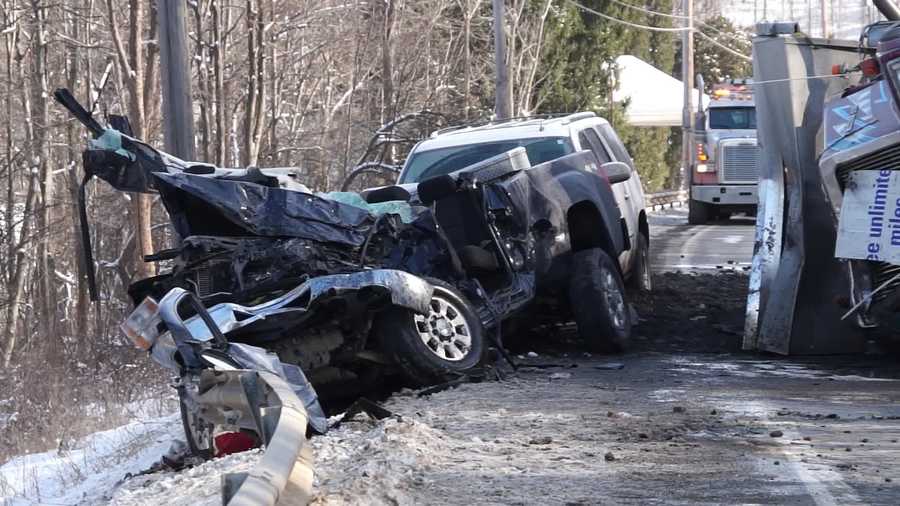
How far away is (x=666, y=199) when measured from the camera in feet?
145

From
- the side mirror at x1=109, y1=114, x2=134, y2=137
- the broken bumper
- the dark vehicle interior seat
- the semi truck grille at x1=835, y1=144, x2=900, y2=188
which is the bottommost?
the broken bumper

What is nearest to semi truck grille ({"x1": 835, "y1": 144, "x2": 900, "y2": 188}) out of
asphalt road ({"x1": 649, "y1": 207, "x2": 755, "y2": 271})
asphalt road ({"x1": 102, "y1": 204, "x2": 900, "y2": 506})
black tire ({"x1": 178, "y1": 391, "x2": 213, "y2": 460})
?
asphalt road ({"x1": 102, "y1": 204, "x2": 900, "y2": 506})

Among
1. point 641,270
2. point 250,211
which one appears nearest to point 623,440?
point 250,211

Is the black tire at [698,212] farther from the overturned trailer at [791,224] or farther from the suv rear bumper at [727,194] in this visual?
the overturned trailer at [791,224]

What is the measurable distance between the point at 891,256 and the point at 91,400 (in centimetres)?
867

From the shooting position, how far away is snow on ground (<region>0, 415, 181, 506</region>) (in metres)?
8.52

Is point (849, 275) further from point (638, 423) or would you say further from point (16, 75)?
point (16, 75)

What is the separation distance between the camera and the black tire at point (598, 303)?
34.4ft

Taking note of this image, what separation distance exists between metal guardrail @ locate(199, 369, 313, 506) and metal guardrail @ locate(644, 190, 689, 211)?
3485cm

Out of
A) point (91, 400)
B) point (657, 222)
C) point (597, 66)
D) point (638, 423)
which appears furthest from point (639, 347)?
point (597, 66)

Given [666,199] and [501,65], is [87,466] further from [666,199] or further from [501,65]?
[666,199]

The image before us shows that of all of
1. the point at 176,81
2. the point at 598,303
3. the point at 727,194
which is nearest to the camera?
the point at 598,303

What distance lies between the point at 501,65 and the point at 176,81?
55.0ft

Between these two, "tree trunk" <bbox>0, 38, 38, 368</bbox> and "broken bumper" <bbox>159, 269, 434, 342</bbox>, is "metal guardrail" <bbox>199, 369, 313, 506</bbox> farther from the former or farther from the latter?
"tree trunk" <bbox>0, 38, 38, 368</bbox>
